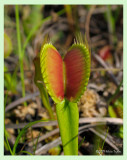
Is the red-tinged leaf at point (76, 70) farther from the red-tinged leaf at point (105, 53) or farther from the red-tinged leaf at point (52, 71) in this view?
the red-tinged leaf at point (105, 53)

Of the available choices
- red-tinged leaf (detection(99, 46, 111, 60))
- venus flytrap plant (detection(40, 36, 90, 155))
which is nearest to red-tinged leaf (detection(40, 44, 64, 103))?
venus flytrap plant (detection(40, 36, 90, 155))

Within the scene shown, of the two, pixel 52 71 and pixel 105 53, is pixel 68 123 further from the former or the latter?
pixel 105 53

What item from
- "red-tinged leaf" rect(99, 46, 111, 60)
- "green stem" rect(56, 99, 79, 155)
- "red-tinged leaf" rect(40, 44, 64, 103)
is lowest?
"green stem" rect(56, 99, 79, 155)

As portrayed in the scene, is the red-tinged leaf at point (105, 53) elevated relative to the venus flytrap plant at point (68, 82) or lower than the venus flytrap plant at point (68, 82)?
elevated

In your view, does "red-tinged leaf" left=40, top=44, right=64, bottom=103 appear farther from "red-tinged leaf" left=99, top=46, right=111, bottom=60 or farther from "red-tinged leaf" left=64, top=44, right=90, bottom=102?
"red-tinged leaf" left=99, top=46, right=111, bottom=60

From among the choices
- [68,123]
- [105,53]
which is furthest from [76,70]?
[105,53]

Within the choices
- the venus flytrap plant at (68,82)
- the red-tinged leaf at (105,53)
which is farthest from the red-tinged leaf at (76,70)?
the red-tinged leaf at (105,53)

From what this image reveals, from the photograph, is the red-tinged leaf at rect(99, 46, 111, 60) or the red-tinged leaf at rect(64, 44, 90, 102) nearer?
the red-tinged leaf at rect(64, 44, 90, 102)

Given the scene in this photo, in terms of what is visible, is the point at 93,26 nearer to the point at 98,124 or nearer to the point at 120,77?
the point at 120,77
